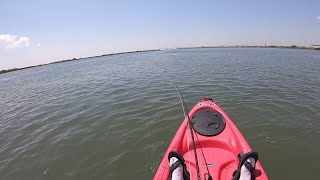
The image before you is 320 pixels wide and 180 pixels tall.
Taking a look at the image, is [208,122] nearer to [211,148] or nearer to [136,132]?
[211,148]

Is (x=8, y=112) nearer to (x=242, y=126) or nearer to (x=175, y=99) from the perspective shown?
(x=175, y=99)

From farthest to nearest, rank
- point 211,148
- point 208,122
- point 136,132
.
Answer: point 136,132 < point 208,122 < point 211,148

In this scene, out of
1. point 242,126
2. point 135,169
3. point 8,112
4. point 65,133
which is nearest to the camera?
point 135,169

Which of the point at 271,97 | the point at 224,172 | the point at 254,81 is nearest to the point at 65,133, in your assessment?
the point at 224,172

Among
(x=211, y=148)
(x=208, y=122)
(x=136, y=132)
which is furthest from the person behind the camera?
(x=136, y=132)

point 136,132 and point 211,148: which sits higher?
point 211,148

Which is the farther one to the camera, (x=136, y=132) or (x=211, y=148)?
(x=136, y=132)

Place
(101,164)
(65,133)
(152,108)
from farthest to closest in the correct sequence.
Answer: (152,108)
(65,133)
(101,164)

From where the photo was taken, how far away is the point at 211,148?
588 centimetres

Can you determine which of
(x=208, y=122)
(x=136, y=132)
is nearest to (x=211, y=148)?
(x=208, y=122)

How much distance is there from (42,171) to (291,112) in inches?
411

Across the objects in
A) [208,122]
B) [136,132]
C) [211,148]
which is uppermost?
[208,122]

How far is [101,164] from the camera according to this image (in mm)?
6973

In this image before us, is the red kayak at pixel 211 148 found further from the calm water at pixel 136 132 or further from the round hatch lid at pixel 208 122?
the calm water at pixel 136 132
